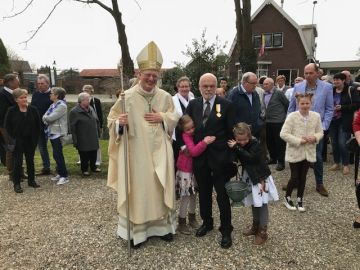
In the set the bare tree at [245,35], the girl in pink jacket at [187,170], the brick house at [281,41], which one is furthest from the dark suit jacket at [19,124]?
the brick house at [281,41]

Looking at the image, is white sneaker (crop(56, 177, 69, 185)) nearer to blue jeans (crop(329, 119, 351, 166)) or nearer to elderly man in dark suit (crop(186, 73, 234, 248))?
elderly man in dark suit (crop(186, 73, 234, 248))

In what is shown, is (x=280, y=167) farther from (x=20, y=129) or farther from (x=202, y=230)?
(x=20, y=129)

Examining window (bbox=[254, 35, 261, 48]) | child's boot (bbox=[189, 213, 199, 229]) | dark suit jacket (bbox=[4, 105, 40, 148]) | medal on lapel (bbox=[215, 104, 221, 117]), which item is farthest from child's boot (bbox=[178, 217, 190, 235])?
window (bbox=[254, 35, 261, 48])

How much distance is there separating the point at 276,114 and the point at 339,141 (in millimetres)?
1440

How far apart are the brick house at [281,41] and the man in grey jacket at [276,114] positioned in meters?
21.4

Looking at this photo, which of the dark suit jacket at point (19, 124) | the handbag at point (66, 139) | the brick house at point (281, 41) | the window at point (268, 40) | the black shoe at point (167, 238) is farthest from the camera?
the window at point (268, 40)

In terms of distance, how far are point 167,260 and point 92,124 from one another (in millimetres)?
3989

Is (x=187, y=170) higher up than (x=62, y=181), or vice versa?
(x=187, y=170)

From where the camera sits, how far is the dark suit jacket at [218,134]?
12.7ft

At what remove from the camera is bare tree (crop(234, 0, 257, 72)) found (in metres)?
13.9

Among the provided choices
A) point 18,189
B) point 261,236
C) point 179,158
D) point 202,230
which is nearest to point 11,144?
point 18,189

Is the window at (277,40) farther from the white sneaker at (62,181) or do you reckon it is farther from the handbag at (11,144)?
the handbag at (11,144)

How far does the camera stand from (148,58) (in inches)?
151

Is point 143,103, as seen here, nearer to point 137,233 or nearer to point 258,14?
point 137,233
